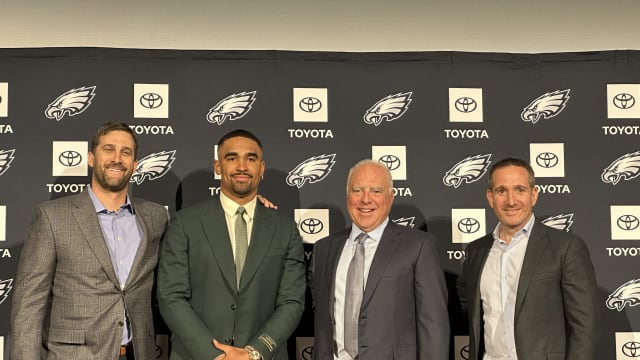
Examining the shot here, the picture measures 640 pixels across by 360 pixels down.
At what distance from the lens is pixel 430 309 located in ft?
10.8

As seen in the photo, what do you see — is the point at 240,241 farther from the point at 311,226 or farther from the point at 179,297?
the point at 311,226

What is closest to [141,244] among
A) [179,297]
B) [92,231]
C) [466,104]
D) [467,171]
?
[92,231]

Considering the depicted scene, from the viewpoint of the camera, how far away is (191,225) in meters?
3.44

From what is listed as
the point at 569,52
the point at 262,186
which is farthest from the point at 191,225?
the point at 569,52

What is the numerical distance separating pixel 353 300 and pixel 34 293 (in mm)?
1497

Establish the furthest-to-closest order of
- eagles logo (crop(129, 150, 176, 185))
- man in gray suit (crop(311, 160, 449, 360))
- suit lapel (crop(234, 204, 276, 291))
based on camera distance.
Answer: eagles logo (crop(129, 150, 176, 185))
suit lapel (crop(234, 204, 276, 291))
man in gray suit (crop(311, 160, 449, 360))

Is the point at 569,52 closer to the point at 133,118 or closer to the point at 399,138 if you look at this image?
the point at 399,138

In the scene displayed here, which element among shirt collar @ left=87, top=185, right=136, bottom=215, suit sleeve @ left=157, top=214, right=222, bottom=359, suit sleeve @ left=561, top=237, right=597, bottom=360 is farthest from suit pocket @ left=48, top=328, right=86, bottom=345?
suit sleeve @ left=561, top=237, right=597, bottom=360

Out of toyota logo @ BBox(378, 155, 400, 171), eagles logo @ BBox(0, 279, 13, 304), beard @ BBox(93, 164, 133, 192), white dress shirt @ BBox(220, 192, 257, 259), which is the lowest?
eagles logo @ BBox(0, 279, 13, 304)

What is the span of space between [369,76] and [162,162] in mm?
1421

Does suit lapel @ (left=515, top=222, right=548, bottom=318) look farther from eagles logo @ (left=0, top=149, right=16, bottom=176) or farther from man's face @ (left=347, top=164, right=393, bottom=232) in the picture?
eagles logo @ (left=0, top=149, right=16, bottom=176)

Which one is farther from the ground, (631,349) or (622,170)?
(622,170)

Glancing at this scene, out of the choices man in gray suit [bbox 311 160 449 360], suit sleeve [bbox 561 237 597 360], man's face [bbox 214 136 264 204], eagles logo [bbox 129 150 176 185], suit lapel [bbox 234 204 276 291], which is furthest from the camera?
eagles logo [bbox 129 150 176 185]

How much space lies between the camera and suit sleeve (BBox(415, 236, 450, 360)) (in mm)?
3279
